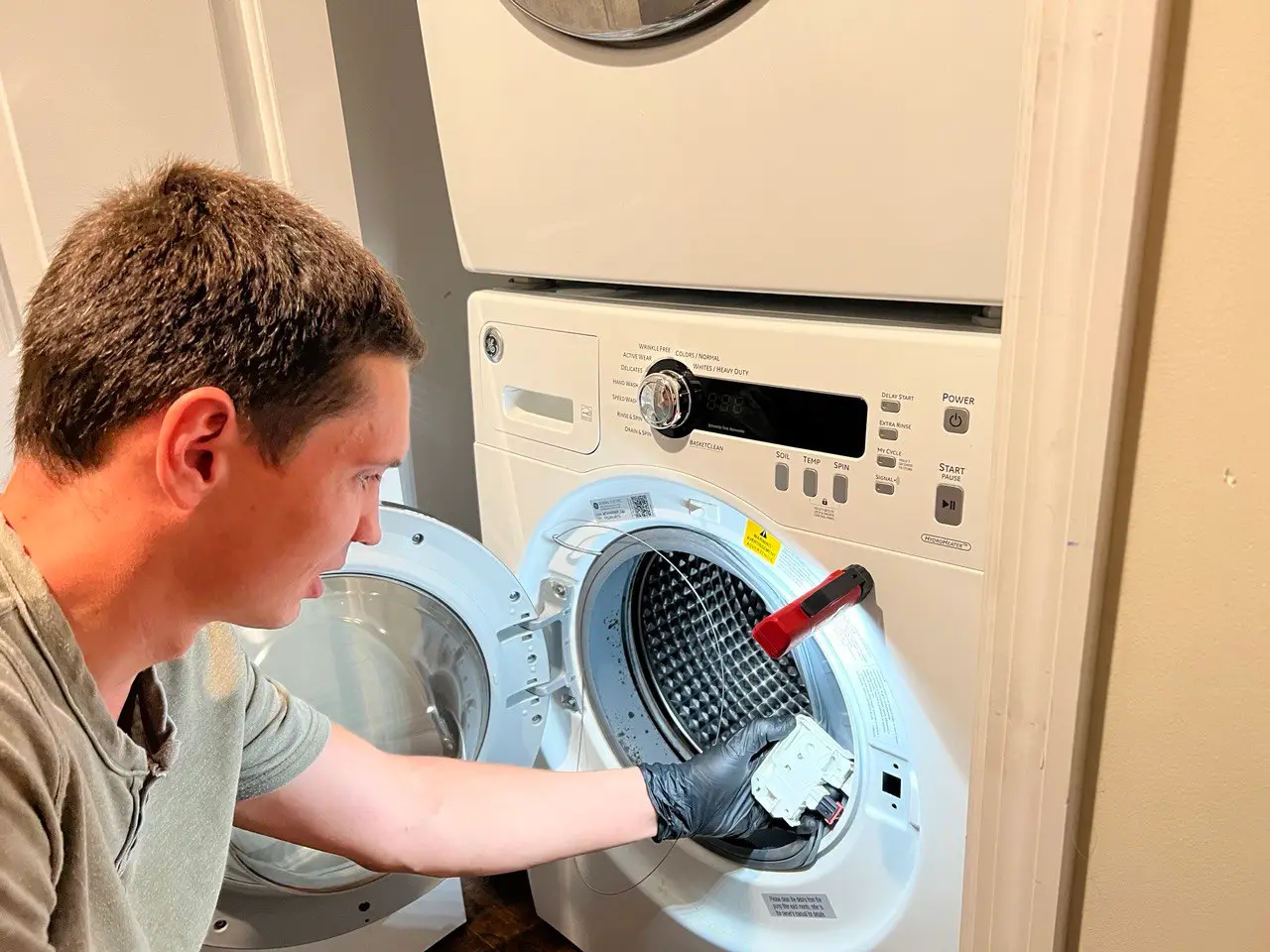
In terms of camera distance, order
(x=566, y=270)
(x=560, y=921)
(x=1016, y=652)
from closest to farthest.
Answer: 1. (x=1016, y=652)
2. (x=566, y=270)
3. (x=560, y=921)

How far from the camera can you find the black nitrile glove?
0.95 metres

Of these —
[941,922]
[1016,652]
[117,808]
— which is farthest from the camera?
[941,922]

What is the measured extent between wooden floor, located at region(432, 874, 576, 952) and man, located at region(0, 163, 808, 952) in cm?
74

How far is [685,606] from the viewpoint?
1084 mm

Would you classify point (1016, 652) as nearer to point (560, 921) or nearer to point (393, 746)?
point (393, 746)

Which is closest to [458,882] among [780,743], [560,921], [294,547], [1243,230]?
[560,921]

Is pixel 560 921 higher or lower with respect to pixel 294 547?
lower

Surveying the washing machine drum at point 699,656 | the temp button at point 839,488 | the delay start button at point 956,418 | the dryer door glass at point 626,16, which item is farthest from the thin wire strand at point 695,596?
the dryer door glass at point 626,16

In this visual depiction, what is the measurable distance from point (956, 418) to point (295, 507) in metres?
0.45

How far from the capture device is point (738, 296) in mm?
844

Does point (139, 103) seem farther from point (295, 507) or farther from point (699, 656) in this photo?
point (699, 656)

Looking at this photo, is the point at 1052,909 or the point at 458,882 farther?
the point at 458,882

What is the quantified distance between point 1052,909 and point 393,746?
2.46 ft

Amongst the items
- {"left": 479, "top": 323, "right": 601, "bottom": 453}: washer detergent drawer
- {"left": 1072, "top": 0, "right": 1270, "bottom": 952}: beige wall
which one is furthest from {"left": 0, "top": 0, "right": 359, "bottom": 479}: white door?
{"left": 1072, "top": 0, "right": 1270, "bottom": 952}: beige wall
